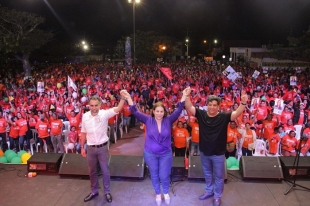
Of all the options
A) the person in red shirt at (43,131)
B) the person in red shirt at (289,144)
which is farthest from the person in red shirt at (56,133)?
the person in red shirt at (289,144)

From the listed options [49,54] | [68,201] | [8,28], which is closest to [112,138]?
[68,201]

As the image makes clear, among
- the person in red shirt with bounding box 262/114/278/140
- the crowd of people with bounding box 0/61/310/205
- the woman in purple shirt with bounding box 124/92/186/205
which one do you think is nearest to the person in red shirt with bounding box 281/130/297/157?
the crowd of people with bounding box 0/61/310/205

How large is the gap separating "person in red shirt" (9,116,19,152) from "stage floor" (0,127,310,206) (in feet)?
8.94

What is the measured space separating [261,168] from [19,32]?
20.5 m

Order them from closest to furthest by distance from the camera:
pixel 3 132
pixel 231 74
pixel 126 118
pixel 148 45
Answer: pixel 3 132
pixel 126 118
pixel 231 74
pixel 148 45

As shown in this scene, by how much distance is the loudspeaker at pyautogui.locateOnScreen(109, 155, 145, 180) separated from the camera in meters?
4.97

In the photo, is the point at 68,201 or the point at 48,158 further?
the point at 48,158

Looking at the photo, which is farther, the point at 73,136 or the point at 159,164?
the point at 73,136

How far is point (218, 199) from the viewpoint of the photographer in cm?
409

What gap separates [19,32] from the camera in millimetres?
20562

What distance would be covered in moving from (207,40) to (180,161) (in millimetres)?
57168

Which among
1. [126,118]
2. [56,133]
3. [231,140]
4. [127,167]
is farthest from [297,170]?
[126,118]

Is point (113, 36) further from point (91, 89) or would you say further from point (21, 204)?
point (21, 204)

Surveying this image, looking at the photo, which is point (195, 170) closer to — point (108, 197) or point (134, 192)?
point (134, 192)
